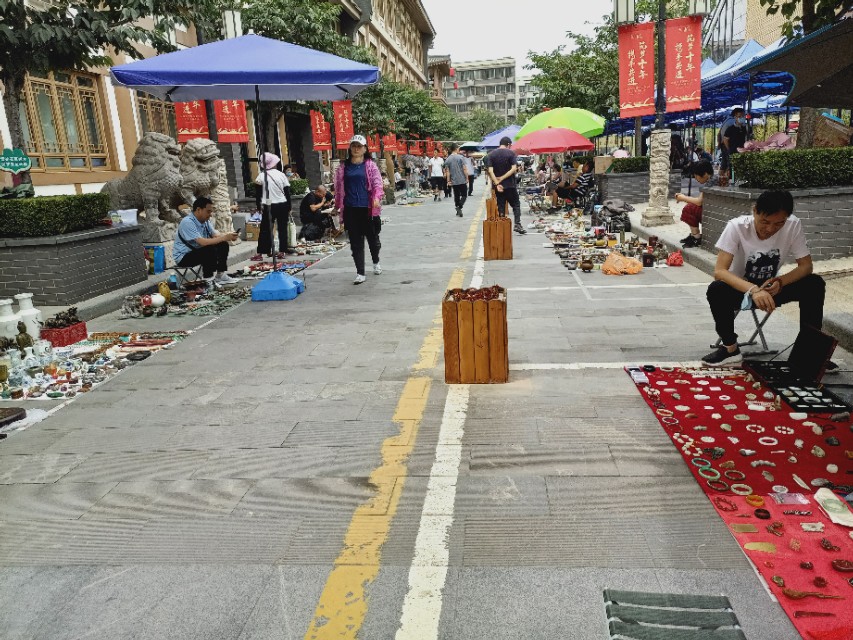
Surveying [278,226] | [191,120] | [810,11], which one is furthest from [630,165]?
[191,120]

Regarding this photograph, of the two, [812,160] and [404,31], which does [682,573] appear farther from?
[404,31]

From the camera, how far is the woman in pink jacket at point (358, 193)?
862cm

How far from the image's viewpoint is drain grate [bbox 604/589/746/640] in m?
2.23

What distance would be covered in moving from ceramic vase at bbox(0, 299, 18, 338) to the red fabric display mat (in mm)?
5313

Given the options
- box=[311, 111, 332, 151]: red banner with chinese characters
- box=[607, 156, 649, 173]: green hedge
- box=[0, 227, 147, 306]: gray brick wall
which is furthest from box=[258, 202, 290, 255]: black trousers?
box=[607, 156, 649, 173]: green hedge

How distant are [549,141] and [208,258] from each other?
10.2 metres

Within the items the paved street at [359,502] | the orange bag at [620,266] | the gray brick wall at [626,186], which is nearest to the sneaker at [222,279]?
the paved street at [359,502]

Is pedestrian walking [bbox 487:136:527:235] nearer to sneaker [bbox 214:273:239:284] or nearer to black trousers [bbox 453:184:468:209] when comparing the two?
black trousers [bbox 453:184:468:209]

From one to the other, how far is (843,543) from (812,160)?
646 cm

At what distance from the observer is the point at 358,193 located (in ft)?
28.6

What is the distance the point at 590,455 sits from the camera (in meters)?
3.59

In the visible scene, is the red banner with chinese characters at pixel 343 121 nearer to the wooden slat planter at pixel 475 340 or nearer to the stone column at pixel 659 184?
the stone column at pixel 659 184

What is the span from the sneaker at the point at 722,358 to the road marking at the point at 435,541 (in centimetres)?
197

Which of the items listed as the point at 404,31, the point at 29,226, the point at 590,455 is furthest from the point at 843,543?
the point at 404,31
